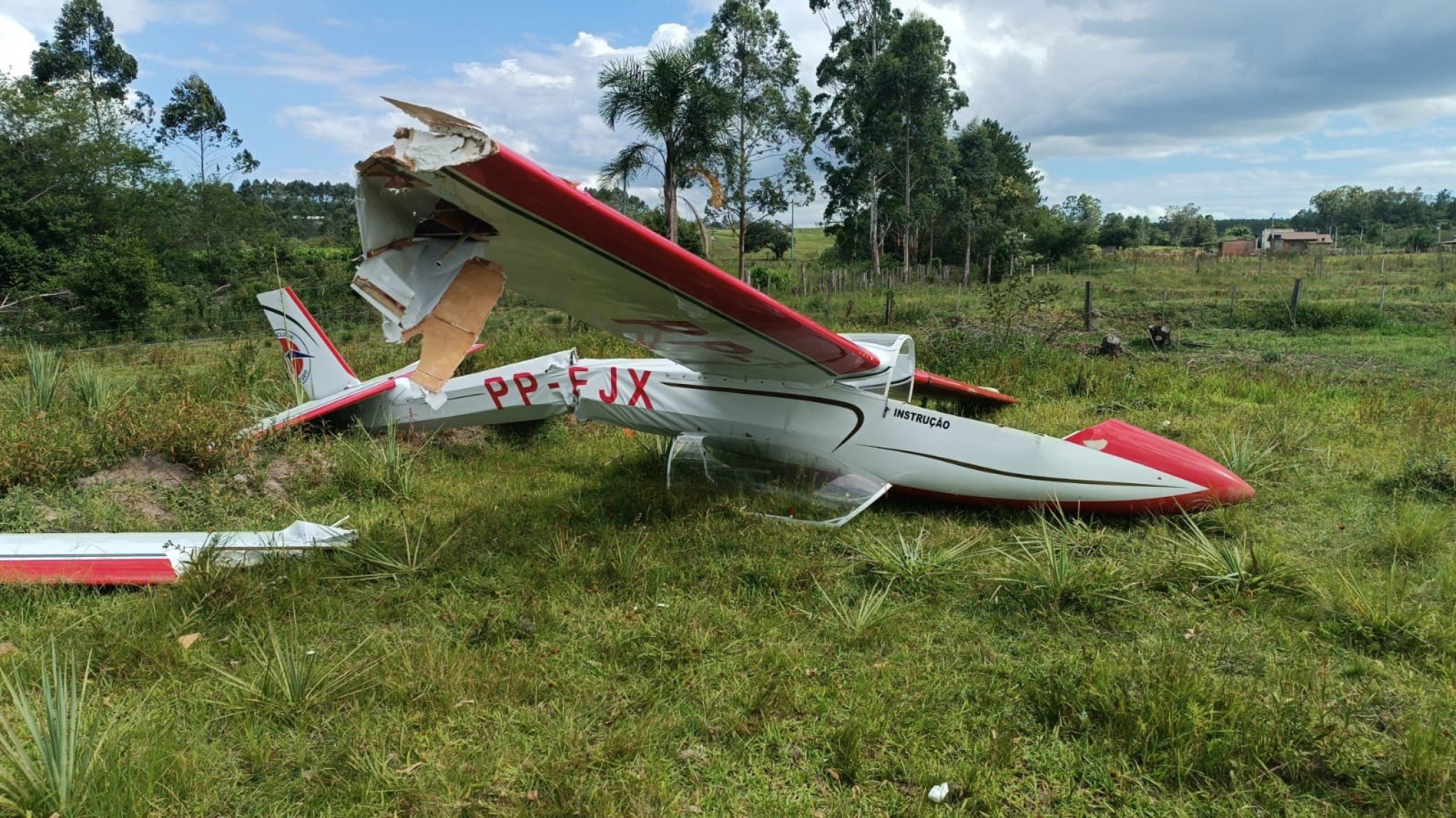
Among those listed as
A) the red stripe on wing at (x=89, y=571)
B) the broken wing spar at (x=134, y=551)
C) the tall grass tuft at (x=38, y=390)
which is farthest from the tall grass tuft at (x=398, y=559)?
the tall grass tuft at (x=38, y=390)

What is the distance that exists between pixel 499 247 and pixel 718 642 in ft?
7.03

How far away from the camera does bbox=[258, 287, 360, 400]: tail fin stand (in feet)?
25.9

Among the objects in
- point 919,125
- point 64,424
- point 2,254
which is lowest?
point 64,424

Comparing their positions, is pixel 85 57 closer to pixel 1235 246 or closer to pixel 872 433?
pixel 872 433

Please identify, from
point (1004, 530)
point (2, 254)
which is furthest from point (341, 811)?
point (2, 254)

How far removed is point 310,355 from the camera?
26.0ft

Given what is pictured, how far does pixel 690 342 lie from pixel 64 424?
5.64m

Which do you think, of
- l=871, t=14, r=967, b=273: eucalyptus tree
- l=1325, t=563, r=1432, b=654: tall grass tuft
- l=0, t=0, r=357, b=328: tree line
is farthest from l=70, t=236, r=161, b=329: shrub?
l=871, t=14, r=967, b=273: eucalyptus tree

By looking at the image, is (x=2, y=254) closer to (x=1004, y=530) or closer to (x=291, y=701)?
(x=291, y=701)

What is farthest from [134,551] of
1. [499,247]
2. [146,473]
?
[499,247]

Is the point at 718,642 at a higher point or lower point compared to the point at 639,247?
lower

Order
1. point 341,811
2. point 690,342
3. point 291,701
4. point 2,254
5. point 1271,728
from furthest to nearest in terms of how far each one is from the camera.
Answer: point 2,254 → point 690,342 → point 291,701 → point 1271,728 → point 341,811

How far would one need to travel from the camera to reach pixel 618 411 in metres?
5.90

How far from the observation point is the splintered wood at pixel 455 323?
2.85m
